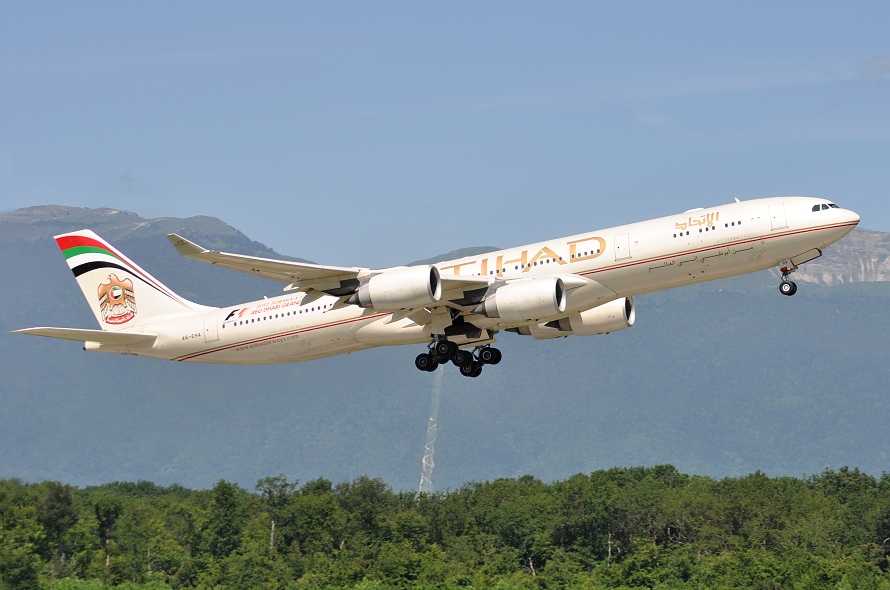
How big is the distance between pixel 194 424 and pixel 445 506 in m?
66.8

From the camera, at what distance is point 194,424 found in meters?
162

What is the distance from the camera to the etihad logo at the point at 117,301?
51.4m

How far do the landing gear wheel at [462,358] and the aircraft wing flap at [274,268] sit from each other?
5.77 meters

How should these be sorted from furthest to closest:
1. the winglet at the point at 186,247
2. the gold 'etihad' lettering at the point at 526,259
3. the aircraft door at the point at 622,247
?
the gold 'etihad' lettering at the point at 526,259 < the aircraft door at the point at 622,247 < the winglet at the point at 186,247

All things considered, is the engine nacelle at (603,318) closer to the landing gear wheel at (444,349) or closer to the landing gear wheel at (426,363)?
the landing gear wheel at (444,349)

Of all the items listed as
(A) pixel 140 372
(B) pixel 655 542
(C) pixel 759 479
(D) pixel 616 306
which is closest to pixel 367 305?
(D) pixel 616 306

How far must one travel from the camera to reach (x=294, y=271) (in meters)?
41.2

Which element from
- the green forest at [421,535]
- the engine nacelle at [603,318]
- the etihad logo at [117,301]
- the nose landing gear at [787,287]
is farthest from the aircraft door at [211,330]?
the green forest at [421,535]

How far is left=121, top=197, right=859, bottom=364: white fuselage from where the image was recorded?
40.6 meters

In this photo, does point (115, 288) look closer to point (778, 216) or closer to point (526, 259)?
point (526, 259)

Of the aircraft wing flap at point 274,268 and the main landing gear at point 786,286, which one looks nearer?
the aircraft wing flap at point 274,268

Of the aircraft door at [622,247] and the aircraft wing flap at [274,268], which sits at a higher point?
the aircraft door at [622,247]

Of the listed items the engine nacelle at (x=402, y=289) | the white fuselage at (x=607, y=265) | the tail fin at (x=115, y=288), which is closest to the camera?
the white fuselage at (x=607, y=265)

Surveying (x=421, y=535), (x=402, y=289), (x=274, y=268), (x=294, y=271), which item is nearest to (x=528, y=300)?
(x=402, y=289)
